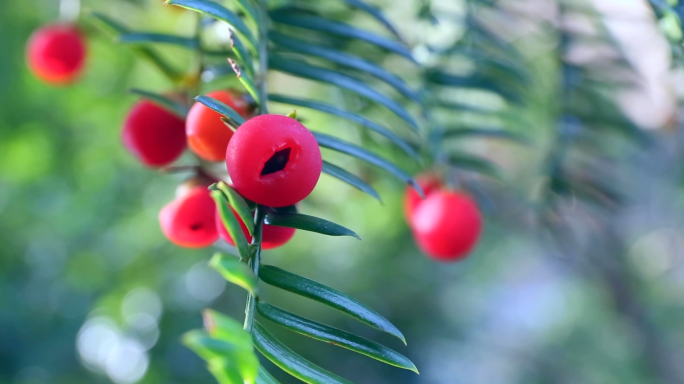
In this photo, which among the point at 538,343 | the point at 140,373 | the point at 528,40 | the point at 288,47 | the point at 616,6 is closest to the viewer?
the point at 288,47

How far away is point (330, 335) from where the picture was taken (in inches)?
13.3

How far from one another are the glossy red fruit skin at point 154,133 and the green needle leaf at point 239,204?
0.75 ft

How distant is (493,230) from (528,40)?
4.56 ft

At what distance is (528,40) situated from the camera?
1.09m

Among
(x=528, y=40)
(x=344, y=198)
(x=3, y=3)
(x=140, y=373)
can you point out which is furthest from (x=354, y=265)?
(x=3, y=3)

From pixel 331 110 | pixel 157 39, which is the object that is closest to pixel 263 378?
pixel 331 110

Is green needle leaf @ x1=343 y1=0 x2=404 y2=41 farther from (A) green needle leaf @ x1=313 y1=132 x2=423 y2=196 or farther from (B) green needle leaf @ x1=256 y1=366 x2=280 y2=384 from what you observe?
(B) green needle leaf @ x1=256 y1=366 x2=280 y2=384

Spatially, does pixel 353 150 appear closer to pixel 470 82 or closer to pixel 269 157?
pixel 269 157

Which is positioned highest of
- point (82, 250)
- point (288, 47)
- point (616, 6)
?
point (616, 6)

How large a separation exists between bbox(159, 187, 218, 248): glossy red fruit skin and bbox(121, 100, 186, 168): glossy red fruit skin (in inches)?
4.7

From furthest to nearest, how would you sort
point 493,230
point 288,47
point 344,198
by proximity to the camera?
point 493,230
point 344,198
point 288,47

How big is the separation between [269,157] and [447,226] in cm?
40

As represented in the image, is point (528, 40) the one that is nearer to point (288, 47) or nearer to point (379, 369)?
point (288, 47)

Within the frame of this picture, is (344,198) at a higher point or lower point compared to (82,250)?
higher
